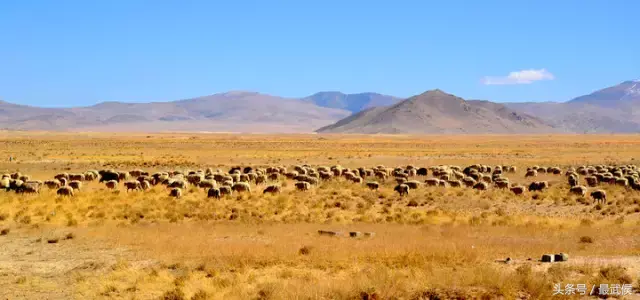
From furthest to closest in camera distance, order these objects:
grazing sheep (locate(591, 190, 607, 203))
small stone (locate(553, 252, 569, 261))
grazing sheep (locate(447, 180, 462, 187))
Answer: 1. grazing sheep (locate(447, 180, 462, 187))
2. grazing sheep (locate(591, 190, 607, 203))
3. small stone (locate(553, 252, 569, 261))

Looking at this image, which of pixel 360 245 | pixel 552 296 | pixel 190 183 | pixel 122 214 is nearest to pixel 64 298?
pixel 360 245

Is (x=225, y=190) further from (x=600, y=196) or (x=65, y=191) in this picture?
(x=600, y=196)

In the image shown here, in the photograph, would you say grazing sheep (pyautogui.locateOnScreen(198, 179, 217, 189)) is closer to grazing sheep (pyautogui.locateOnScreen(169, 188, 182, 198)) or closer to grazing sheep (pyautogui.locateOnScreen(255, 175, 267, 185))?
grazing sheep (pyautogui.locateOnScreen(169, 188, 182, 198))

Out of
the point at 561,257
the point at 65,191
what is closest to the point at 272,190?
the point at 65,191

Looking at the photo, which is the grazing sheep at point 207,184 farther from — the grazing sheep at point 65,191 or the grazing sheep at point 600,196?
the grazing sheep at point 600,196

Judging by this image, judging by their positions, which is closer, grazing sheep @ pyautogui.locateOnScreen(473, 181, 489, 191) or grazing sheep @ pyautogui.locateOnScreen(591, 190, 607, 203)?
grazing sheep @ pyautogui.locateOnScreen(591, 190, 607, 203)

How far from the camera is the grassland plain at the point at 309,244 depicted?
11336mm

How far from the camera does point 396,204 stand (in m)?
25.4

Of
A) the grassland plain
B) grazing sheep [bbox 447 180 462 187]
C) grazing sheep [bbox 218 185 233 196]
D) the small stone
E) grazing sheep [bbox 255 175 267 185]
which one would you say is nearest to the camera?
the grassland plain

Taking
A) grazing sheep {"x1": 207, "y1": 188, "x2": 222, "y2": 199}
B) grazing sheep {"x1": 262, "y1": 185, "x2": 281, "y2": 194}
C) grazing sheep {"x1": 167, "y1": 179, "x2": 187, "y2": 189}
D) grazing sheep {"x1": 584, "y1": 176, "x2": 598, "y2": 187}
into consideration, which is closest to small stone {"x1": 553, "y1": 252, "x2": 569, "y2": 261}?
grazing sheep {"x1": 207, "y1": 188, "x2": 222, "y2": 199}

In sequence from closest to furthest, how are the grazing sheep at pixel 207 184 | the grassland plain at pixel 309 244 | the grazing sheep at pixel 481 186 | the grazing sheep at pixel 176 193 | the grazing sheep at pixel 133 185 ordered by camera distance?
the grassland plain at pixel 309 244, the grazing sheep at pixel 176 193, the grazing sheep at pixel 133 185, the grazing sheep at pixel 207 184, the grazing sheep at pixel 481 186

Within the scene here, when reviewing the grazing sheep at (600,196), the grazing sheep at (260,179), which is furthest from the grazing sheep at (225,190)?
the grazing sheep at (600,196)

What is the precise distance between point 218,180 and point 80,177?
24.7 feet

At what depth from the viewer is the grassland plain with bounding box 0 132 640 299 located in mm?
11336
